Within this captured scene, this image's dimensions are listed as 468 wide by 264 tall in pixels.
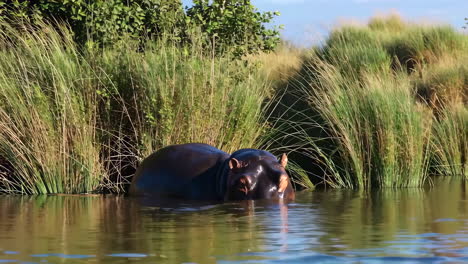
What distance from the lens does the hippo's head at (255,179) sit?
805 centimetres

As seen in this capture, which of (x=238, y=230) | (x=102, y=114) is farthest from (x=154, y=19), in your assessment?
(x=238, y=230)

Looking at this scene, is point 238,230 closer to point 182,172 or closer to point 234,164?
point 234,164

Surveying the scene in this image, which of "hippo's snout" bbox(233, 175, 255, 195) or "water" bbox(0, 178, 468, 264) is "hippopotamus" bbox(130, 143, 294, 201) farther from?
"water" bbox(0, 178, 468, 264)

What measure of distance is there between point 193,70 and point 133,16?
2575 millimetres

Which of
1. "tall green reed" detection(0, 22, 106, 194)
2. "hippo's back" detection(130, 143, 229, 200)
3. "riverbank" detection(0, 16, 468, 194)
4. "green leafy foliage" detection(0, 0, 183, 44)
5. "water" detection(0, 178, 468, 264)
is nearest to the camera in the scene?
"water" detection(0, 178, 468, 264)

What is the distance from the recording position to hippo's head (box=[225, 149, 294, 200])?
26.4 ft

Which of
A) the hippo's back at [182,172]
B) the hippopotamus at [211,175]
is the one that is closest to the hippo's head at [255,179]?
the hippopotamus at [211,175]

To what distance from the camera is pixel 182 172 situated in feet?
28.6

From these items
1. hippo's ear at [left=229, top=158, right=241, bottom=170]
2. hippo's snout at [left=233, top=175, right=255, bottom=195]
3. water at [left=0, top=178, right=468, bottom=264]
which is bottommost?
water at [left=0, top=178, right=468, bottom=264]

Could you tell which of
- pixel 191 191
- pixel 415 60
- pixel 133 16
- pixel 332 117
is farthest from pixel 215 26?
pixel 415 60

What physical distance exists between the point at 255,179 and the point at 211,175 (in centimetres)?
63

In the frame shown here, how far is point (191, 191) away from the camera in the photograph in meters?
8.57

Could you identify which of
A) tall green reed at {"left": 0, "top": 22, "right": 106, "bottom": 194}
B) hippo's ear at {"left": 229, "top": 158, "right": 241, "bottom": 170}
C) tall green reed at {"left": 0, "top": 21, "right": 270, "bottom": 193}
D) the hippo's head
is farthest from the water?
tall green reed at {"left": 0, "top": 21, "right": 270, "bottom": 193}

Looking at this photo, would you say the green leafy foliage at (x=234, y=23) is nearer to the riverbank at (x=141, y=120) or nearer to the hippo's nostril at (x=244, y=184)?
the riverbank at (x=141, y=120)
